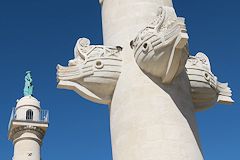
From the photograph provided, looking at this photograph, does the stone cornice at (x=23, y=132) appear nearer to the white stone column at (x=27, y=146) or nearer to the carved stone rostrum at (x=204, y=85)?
the white stone column at (x=27, y=146)

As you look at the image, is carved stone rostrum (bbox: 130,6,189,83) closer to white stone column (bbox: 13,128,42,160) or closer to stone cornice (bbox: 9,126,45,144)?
white stone column (bbox: 13,128,42,160)

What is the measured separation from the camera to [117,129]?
9.17m

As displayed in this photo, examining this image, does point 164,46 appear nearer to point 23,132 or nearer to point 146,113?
point 146,113

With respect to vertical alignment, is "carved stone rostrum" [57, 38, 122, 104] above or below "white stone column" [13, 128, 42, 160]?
below

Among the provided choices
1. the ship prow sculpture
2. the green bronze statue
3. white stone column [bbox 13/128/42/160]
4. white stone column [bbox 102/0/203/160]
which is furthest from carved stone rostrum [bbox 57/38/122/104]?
the green bronze statue

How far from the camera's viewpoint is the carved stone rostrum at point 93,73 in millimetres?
9539

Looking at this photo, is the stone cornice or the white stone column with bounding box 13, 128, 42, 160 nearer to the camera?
the white stone column with bounding box 13, 128, 42, 160

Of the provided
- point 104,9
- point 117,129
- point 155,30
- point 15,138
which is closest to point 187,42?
point 155,30

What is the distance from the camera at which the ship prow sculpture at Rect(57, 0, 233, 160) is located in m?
8.62

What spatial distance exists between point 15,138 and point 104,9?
82.0 ft

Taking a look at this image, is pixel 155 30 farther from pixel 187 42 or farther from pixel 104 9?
pixel 104 9

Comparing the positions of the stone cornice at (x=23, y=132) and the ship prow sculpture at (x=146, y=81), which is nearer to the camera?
the ship prow sculpture at (x=146, y=81)

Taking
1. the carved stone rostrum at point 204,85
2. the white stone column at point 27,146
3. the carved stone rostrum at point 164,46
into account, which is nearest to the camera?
Result: the carved stone rostrum at point 164,46

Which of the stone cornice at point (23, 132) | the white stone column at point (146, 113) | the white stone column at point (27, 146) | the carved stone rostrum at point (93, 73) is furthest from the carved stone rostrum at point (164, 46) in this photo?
the stone cornice at point (23, 132)
